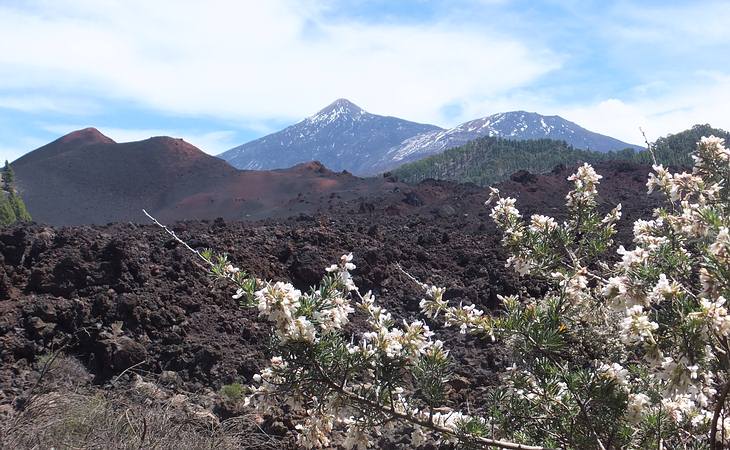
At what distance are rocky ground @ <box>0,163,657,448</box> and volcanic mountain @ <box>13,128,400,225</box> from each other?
594 inches

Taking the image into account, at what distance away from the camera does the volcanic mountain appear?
3123cm

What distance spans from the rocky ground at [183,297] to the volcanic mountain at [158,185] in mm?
15099

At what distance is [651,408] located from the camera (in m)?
2.79

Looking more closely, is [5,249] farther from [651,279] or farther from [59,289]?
[651,279]

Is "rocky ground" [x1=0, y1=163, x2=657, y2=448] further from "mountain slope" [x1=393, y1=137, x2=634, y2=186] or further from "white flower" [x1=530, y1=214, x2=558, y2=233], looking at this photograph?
"mountain slope" [x1=393, y1=137, x2=634, y2=186]

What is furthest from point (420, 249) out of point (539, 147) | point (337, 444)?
point (539, 147)

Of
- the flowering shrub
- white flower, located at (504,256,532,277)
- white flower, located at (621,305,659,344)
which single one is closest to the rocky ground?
the flowering shrub

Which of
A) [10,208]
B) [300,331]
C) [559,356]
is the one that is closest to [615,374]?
[559,356]

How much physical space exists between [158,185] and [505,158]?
28.4m

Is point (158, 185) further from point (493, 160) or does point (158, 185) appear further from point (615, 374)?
point (615, 374)

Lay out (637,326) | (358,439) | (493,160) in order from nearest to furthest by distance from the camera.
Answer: (637,326), (358,439), (493,160)

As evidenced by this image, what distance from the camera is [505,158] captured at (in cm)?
5272

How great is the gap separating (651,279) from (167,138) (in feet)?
159

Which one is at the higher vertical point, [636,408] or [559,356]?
[559,356]
